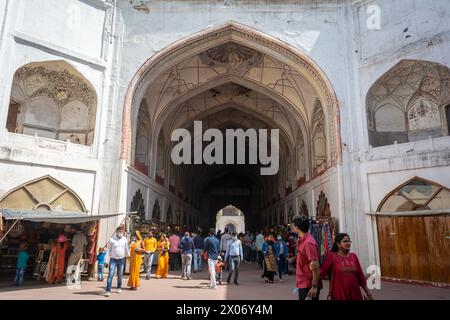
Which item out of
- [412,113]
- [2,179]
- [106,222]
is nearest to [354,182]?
[412,113]

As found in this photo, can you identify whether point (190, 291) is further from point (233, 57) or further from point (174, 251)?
point (233, 57)

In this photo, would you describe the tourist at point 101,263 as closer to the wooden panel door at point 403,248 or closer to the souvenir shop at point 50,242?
the souvenir shop at point 50,242

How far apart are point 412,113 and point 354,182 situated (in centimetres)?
267

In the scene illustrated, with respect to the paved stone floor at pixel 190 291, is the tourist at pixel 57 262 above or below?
above

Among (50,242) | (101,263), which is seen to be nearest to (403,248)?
(101,263)

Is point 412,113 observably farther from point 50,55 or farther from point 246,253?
point 50,55

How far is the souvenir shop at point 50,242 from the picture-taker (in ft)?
21.7

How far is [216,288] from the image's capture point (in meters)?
6.62

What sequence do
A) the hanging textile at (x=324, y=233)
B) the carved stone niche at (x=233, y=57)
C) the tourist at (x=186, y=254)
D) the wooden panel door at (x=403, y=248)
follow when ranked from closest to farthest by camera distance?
1. the wooden panel door at (x=403, y=248)
2. the tourist at (x=186, y=254)
3. the hanging textile at (x=324, y=233)
4. the carved stone niche at (x=233, y=57)

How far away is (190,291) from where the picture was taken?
616 cm

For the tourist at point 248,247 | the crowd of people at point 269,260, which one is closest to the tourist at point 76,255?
the crowd of people at point 269,260

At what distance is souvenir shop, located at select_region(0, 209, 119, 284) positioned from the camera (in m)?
6.62

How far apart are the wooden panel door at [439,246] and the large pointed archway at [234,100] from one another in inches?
107

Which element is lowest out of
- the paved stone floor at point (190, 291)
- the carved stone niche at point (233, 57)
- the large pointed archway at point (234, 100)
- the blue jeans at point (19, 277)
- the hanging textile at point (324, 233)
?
the paved stone floor at point (190, 291)
